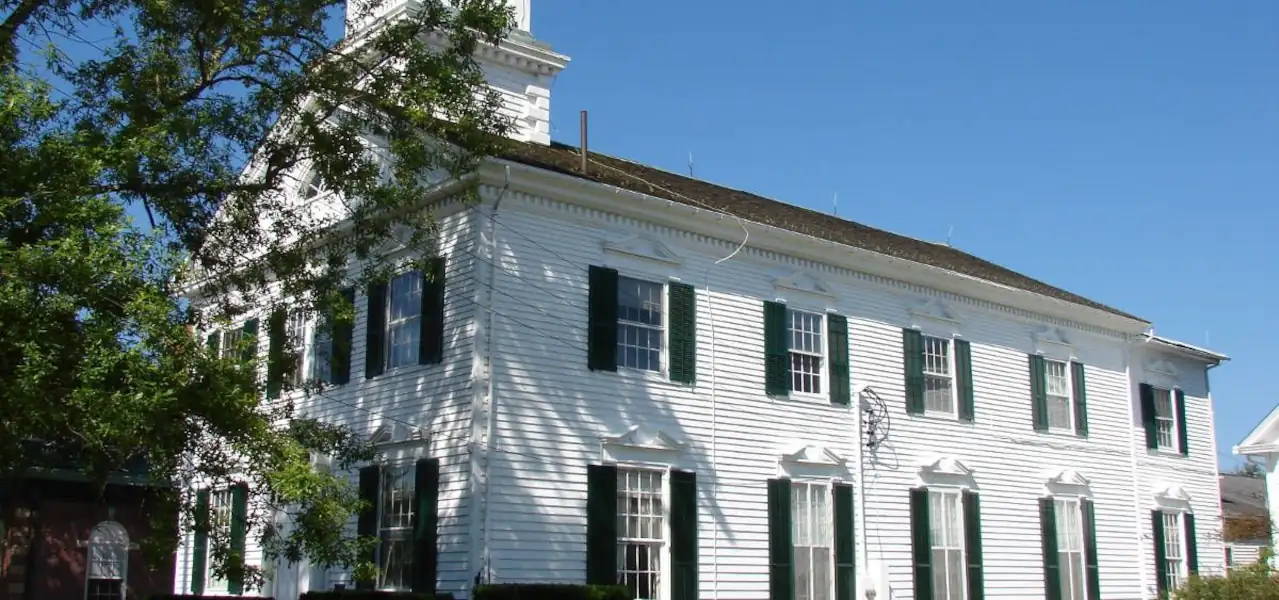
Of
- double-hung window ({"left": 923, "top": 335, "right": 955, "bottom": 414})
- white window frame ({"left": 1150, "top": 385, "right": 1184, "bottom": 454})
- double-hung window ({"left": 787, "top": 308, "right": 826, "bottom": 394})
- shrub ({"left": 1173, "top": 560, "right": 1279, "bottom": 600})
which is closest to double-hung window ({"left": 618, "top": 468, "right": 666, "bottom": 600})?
double-hung window ({"left": 787, "top": 308, "right": 826, "bottom": 394})

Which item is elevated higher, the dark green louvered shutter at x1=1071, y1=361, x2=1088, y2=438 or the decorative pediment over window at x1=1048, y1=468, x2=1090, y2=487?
the dark green louvered shutter at x1=1071, y1=361, x2=1088, y2=438

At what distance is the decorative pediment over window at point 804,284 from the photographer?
867 inches

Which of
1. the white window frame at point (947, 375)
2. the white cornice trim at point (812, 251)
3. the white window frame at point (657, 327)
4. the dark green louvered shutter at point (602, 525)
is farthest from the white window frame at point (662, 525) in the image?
the white window frame at point (947, 375)

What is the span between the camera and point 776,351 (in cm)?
2167

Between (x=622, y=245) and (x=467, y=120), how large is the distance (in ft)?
12.9

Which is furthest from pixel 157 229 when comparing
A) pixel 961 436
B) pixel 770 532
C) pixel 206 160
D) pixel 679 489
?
pixel 961 436

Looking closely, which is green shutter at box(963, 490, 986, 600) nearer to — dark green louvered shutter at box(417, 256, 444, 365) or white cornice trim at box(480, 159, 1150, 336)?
white cornice trim at box(480, 159, 1150, 336)

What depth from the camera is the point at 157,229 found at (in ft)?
48.4

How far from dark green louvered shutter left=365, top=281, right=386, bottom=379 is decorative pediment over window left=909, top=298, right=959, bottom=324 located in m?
9.88

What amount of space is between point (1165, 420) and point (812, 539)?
1275 centimetres

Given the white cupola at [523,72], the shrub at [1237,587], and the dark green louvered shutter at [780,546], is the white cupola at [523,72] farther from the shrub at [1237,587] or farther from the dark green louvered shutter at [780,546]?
the shrub at [1237,587]

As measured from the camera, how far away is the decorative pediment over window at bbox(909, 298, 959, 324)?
2434cm

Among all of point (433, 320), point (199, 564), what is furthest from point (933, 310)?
point (199, 564)

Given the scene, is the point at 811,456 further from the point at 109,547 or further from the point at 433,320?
the point at 109,547
